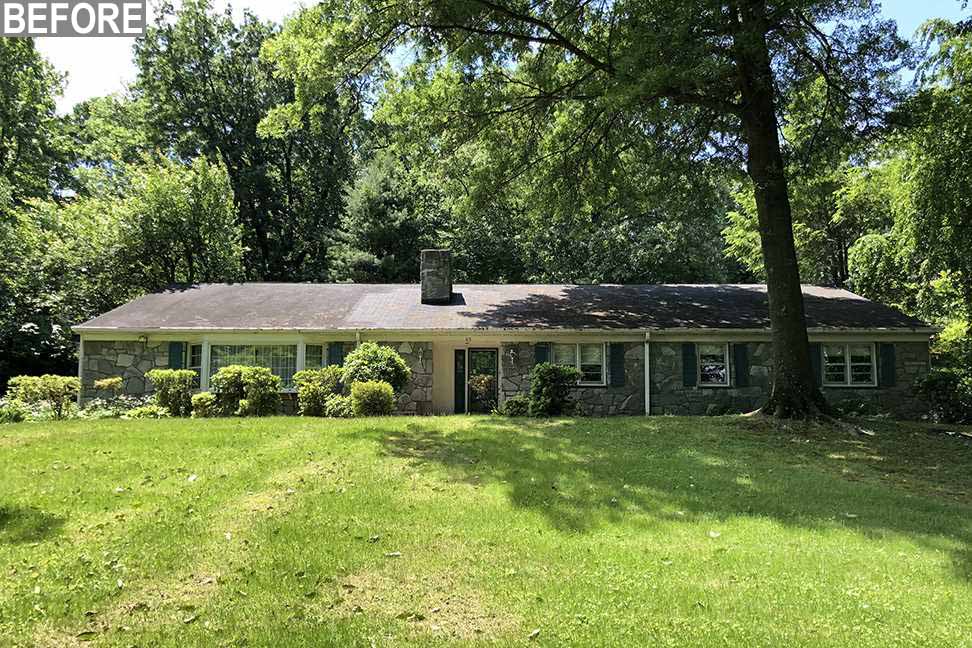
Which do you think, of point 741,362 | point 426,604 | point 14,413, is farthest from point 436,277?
point 426,604

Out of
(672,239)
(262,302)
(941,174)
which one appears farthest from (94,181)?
(941,174)

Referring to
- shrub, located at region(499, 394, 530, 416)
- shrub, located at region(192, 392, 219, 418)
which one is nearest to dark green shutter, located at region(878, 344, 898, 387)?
shrub, located at region(499, 394, 530, 416)

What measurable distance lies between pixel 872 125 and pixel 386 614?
13.2 m

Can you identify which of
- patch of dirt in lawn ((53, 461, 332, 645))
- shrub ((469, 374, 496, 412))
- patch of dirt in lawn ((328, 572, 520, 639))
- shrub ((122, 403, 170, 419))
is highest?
shrub ((469, 374, 496, 412))

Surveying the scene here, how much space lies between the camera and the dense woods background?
1267cm

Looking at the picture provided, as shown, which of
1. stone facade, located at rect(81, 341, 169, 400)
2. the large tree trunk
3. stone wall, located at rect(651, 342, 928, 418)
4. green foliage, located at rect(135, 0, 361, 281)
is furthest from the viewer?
green foliage, located at rect(135, 0, 361, 281)

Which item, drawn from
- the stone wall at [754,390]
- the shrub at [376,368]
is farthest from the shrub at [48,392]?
the stone wall at [754,390]

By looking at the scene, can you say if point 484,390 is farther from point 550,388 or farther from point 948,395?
point 948,395

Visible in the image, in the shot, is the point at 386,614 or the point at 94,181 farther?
the point at 94,181

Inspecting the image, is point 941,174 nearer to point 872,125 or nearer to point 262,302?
point 872,125

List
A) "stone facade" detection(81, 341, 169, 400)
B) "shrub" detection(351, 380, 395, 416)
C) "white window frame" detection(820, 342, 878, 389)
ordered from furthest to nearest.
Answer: "white window frame" detection(820, 342, 878, 389), "stone facade" detection(81, 341, 169, 400), "shrub" detection(351, 380, 395, 416)

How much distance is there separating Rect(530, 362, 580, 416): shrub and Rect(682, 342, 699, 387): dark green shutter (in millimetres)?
3203

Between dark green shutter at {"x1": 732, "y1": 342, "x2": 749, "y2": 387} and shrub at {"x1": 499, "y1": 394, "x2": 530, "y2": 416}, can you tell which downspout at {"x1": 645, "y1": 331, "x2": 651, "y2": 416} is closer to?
dark green shutter at {"x1": 732, "y1": 342, "x2": 749, "y2": 387}

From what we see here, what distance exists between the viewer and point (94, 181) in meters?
24.4
